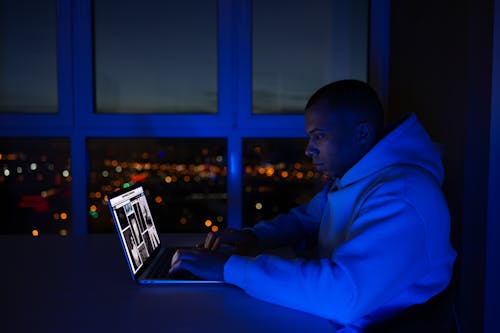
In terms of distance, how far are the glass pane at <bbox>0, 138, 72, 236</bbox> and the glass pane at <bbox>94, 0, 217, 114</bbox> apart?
16.3 inches

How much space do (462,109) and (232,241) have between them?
2.96 ft

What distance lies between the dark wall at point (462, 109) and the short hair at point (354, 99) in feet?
1.24

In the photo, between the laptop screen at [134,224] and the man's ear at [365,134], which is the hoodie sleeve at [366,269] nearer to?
the man's ear at [365,134]

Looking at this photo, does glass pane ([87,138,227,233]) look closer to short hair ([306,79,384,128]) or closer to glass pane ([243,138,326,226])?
glass pane ([243,138,326,226])

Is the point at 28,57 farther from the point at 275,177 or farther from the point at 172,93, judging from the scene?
the point at 275,177

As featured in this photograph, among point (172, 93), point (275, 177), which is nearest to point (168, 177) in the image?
point (172, 93)

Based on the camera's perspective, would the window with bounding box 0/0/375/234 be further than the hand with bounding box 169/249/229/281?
Yes

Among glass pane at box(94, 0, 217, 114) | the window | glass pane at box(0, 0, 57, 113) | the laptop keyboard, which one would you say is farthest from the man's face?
glass pane at box(0, 0, 57, 113)

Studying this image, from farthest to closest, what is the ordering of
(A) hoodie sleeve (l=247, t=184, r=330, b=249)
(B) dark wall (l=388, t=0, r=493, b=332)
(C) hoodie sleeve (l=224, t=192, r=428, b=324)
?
(A) hoodie sleeve (l=247, t=184, r=330, b=249) → (B) dark wall (l=388, t=0, r=493, b=332) → (C) hoodie sleeve (l=224, t=192, r=428, b=324)

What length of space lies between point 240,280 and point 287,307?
0.43 ft

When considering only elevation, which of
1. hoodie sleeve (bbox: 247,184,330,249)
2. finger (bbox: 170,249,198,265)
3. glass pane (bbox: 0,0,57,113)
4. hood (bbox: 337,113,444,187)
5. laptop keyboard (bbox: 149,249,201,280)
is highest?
glass pane (bbox: 0,0,57,113)

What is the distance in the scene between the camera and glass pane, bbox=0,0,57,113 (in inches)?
93.2

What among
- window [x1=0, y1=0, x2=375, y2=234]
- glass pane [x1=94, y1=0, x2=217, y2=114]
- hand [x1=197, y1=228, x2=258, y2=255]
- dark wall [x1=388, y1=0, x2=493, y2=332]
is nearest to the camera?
dark wall [x1=388, y1=0, x2=493, y2=332]

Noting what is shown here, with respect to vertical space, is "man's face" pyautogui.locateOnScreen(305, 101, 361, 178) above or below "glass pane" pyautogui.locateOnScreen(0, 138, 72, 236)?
above
